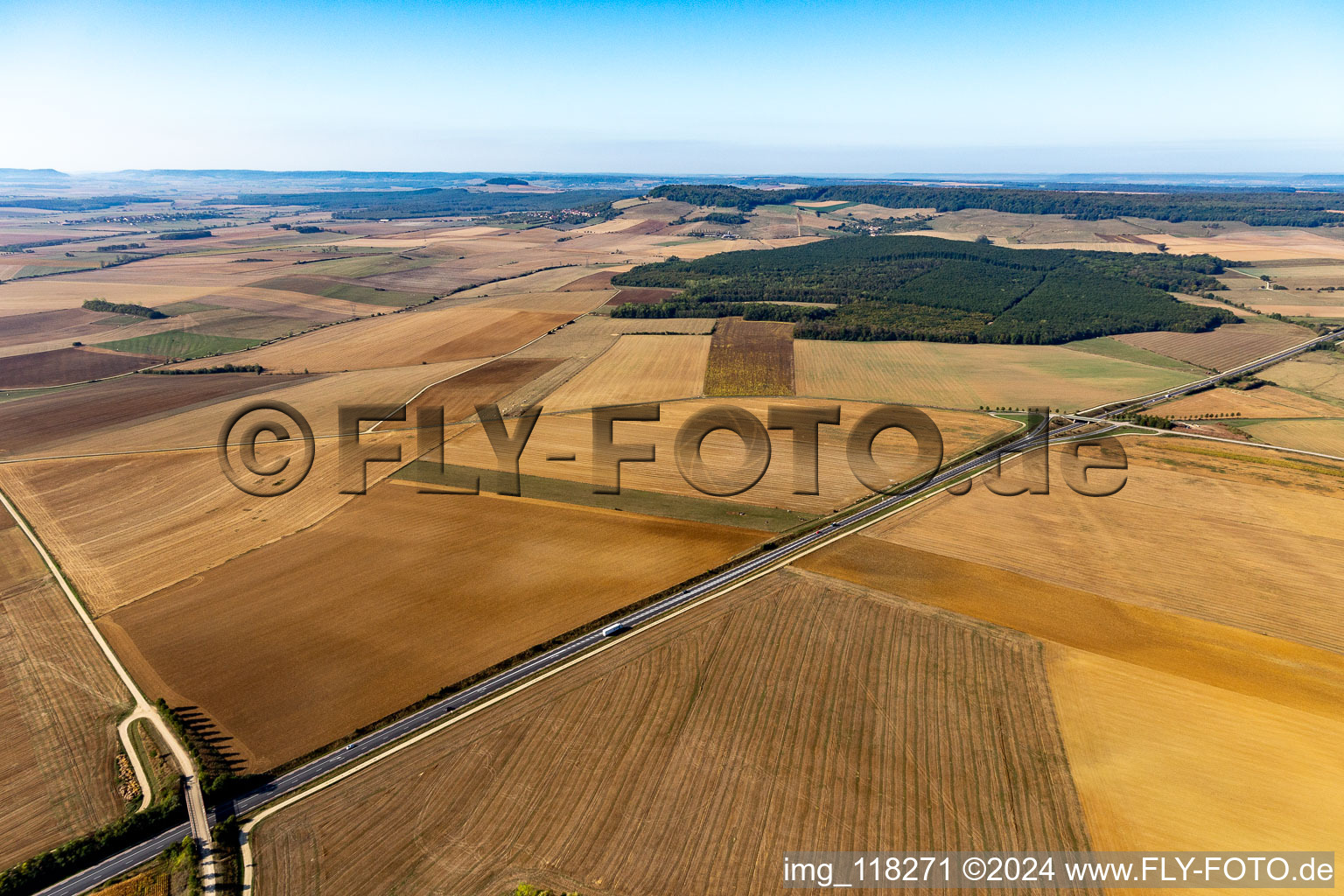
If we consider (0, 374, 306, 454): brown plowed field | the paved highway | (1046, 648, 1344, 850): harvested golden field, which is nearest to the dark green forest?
the paved highway

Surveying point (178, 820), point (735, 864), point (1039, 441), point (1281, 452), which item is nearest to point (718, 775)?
point (735, 864)

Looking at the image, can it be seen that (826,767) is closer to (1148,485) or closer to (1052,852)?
(1052,852)

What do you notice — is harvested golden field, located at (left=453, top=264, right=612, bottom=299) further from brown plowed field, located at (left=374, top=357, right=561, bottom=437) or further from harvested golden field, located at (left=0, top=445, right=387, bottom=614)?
harvested golden field, located at (left=0, top=445, right=387, bottom=614)

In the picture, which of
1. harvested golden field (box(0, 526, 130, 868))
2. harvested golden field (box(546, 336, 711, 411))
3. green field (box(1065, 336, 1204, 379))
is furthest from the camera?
green field (box(1065, 336, 1204, 379))

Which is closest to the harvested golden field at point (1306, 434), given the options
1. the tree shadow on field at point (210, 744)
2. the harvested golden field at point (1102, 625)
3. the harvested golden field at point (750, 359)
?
the harvested golden field at point (1102, 625)

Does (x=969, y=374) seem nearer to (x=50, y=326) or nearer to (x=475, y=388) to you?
(x=475, y=388)

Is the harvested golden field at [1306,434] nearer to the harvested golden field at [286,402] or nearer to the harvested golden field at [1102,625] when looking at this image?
the harvested golden field at [1102,625]

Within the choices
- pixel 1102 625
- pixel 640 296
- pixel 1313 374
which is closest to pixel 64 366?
pixel 640 296
